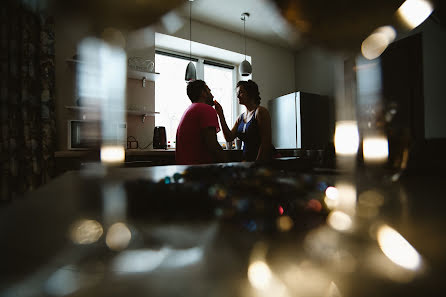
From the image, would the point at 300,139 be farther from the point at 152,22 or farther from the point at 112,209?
the point at 112,209

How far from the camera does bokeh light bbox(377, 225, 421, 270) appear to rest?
0.37 feet

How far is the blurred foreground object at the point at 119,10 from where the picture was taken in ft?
1.55

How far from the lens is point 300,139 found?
3592 mm

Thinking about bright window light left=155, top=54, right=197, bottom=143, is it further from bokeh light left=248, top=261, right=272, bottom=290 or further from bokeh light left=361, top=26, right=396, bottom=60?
bokeh light left=248, top=261, right=272, bottom=290

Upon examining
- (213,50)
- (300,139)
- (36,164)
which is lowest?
(36,164)

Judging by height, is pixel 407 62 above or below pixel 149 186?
above

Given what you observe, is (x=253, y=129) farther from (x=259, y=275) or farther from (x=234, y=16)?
(x=234, y=16)

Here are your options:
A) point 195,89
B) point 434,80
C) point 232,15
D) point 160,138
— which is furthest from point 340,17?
point 232,15

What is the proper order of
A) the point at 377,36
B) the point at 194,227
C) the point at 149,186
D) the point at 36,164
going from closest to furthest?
the point at 194,227
the point at 149,186
the point at 377,36
the point at 36,164

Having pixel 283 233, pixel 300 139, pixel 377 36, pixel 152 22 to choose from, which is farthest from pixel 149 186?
pixel 300 139

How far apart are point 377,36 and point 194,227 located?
0.66 meters

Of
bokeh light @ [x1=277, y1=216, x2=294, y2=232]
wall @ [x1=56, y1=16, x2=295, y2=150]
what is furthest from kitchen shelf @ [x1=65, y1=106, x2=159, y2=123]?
bokeh light @ [x1=277, y1=216, x2=294, y2=232]

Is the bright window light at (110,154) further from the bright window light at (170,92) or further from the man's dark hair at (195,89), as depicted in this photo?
the bright window light at (170,92)

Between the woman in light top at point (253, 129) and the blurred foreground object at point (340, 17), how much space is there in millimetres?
1112
